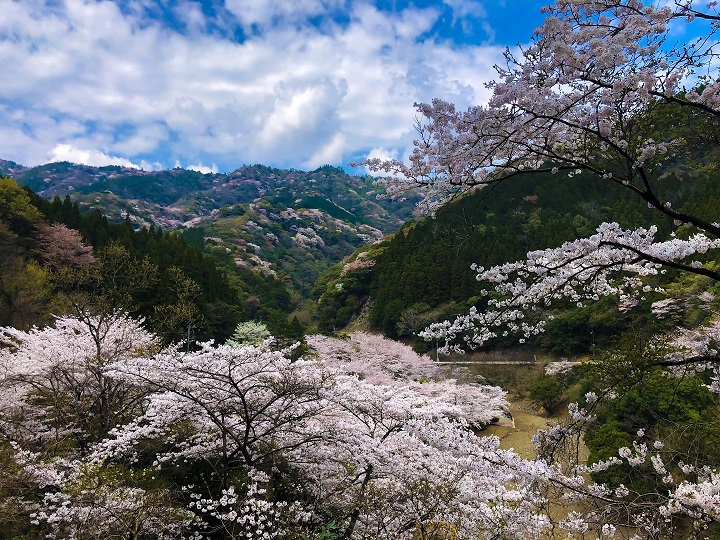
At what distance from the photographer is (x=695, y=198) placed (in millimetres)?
29438

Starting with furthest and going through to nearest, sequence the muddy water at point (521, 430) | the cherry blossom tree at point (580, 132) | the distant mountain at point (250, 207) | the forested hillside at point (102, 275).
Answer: the distant mountain at point (250, 207) < the forested hillside at point (102, 275) < the muddy water at point (521, 430) < the cherry blossom tree at point (580, 132)

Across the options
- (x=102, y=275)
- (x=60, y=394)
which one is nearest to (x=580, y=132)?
(x=60, y=394)

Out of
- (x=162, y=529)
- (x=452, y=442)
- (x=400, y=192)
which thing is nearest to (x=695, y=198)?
(x=452, y=442)

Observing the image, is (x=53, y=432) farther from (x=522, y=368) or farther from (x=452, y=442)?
(x=522, y=368)

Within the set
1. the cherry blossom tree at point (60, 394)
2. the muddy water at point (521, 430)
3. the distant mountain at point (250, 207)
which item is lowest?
the muddy water at point (521, 430)

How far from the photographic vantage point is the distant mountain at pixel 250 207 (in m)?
60.8

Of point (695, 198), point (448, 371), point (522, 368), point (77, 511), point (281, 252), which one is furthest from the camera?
point (281, 252)

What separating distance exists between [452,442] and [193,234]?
56.0 metres

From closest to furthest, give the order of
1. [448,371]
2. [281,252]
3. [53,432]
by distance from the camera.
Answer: [53,432], [448,371], [281,252]

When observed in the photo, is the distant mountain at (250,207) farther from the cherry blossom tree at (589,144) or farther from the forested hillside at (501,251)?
the cherry blossom tree at (589,144)

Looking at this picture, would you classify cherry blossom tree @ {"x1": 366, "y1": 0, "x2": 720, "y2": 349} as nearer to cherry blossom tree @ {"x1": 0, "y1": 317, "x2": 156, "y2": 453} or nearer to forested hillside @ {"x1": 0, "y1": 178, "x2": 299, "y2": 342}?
cherry blossom tree @ {"x1": 0, "y1": 317, "x2": 156, "y2": 453}

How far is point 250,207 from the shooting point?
251 feet

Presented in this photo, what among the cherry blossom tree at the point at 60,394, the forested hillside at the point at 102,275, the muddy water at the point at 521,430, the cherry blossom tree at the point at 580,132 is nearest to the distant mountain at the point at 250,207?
the forested hillside at the point at 102,275

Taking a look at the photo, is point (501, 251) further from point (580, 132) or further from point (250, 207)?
point (250, 207)
